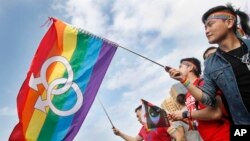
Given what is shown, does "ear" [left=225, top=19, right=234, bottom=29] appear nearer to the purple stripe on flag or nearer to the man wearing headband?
the man wearing headband

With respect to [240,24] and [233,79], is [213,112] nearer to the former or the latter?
[233,79]

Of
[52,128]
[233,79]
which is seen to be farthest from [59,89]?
[233,79]

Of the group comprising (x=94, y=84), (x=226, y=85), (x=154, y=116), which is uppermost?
(x=94, y=84)

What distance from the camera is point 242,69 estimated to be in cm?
406

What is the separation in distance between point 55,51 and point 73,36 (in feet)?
1.47

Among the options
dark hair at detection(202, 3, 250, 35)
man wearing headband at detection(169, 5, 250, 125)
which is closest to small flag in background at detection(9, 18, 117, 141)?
dark hair at detection(202, 3, 250, 35)

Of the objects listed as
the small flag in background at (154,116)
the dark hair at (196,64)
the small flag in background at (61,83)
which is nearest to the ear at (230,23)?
the dark hair at (196,64)

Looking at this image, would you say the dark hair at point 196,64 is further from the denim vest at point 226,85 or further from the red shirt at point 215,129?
the denim vest at point 226,85

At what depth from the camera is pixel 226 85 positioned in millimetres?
4141

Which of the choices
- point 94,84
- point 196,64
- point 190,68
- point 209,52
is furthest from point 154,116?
point 94,84

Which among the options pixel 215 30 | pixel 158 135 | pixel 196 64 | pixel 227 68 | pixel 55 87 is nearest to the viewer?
pixel 227 68

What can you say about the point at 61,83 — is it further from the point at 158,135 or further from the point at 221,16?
the point at 221,16

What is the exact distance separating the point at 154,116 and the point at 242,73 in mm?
2113

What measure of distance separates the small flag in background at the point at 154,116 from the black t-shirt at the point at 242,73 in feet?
5.95
